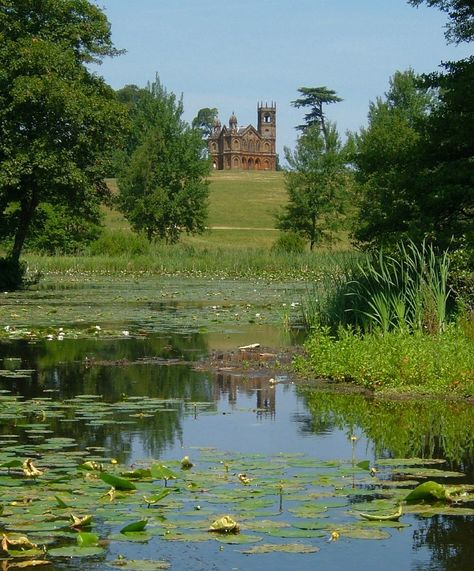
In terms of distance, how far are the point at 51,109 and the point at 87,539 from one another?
3183cm

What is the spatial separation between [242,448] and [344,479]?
1.70 m

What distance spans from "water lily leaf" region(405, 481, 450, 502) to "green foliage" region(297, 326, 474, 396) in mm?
5433

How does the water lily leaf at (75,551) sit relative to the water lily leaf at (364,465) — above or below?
below

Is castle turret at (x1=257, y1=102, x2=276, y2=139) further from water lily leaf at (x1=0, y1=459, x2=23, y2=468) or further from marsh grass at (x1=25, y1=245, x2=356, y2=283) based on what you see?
water lily leaf at (x1=0, y1=459, x2=23, y2=468)

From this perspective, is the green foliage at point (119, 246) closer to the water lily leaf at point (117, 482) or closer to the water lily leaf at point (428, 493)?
the water lily leaf at point (117, 482)

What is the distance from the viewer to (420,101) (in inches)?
2515

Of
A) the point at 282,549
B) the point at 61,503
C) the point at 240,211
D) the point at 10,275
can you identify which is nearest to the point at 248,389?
the point at 61,503

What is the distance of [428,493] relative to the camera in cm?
793

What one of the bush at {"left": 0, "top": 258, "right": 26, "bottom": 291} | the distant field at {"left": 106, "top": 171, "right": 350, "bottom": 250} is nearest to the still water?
the bush at {"left": 0, "top": 258, "right": 26, "bottom": 291}

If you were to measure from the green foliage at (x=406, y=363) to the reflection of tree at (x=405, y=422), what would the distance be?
1.59 feet

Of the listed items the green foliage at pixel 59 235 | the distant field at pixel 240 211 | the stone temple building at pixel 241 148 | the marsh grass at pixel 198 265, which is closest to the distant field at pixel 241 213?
the distant field at pixel 240 211

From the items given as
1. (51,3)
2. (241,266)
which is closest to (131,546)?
(51,3)

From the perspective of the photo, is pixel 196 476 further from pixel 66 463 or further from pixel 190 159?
pixel 190 159

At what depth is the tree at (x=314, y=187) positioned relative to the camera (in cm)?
6888
